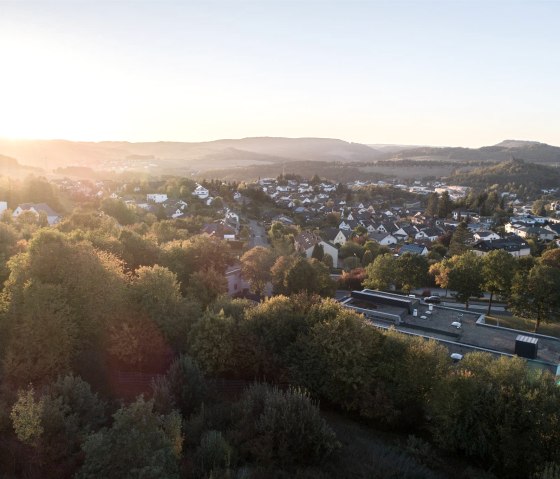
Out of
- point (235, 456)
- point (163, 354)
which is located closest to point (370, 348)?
point (235, 456)

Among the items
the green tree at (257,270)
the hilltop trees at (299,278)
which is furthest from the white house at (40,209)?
the hilltop trees at (299,278)

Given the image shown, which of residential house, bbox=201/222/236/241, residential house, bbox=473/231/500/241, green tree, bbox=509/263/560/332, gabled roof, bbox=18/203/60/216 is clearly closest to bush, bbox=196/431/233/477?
green tree, bbox=509/263/560/332

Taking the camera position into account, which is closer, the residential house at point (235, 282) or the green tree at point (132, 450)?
the green tree at point (132, 450)

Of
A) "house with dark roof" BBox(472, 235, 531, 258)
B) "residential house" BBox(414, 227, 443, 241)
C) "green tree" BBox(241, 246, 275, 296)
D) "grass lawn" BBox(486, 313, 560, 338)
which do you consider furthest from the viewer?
"residential house" BBox(414, 227, 443, 241)

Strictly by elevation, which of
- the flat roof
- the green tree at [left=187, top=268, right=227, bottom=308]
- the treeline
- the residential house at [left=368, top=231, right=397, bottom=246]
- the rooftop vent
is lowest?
the residential house at [left=368, top=231, right=397, bottom=246]

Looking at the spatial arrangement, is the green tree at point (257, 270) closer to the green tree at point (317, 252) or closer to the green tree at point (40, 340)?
the green tree at point (317, 252)

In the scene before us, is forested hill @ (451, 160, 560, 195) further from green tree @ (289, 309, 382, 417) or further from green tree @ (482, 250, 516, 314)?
green tree @ (289, 309, 382, 417)

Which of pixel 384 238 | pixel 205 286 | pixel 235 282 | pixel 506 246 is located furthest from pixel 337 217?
pixel 205 286
